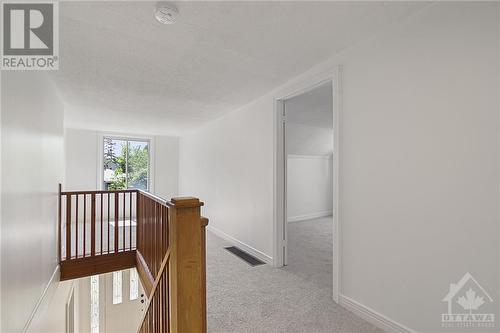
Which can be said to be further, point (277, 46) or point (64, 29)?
point (277, 46)

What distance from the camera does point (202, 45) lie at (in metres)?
2.12

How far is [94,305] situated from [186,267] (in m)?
6.69

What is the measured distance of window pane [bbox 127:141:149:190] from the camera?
6.67 meters

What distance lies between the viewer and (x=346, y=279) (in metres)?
2.16

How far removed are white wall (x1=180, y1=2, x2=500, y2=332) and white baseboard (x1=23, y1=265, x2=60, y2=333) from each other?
270 cm

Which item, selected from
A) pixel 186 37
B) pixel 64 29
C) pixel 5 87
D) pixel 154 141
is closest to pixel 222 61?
pixel 186 37

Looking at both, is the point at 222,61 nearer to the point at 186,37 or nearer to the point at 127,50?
the point at 186,37

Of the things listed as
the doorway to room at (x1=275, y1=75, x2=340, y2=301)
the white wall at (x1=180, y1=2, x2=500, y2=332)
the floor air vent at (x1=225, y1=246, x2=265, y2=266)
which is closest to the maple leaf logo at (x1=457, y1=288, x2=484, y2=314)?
the white wall at (x1=180, y1=2, x2=500, y2=332)

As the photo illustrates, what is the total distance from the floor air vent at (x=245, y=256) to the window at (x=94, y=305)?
4596 mm

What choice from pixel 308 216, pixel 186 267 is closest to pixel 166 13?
pixel 186 267

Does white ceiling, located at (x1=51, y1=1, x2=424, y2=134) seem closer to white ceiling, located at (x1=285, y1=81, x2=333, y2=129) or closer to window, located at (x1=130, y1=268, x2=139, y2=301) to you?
white ceiling, located at (x1=285, y1=81, x2=333, y2=129)

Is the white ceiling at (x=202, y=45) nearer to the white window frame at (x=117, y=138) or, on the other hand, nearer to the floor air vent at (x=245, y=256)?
the floor air vent at (x=245, y=256)

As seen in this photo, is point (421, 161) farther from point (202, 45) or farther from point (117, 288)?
point (117, 288)

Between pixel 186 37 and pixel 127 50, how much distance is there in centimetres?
63
